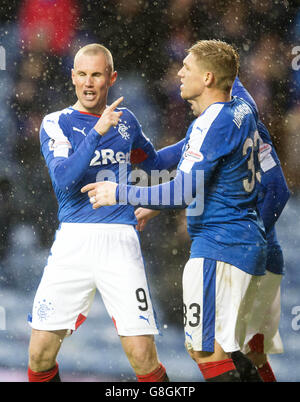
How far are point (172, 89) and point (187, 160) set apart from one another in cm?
261

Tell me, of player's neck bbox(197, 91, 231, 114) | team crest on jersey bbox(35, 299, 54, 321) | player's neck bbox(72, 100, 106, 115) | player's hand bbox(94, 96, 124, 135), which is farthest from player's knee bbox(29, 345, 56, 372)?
player's neck bbox(197, 91, 231, 114)

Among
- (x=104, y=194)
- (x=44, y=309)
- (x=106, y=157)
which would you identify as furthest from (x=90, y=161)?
(x=44, y=309)

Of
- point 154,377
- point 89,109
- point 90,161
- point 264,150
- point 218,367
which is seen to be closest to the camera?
point 218,367

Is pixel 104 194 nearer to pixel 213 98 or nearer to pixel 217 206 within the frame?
pixel 217 206

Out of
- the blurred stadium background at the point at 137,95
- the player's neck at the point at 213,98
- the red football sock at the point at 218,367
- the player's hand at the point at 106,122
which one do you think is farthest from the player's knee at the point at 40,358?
the blurred stadium background at the point at 137,95

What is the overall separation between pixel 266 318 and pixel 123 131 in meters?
1.18

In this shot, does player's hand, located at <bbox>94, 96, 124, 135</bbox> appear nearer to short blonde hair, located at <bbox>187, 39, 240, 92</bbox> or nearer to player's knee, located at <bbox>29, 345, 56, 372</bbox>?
short blonde hair, located at <bbox>187, 39, 240, 92</bbox>

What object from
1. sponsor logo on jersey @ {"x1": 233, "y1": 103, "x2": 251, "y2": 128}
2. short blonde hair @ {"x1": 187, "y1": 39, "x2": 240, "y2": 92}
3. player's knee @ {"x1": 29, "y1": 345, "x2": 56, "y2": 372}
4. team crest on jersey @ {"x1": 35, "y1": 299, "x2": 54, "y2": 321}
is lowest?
player's knee @ {"x1": 29, "y1": 345, "x2": 56, "y2": 372}

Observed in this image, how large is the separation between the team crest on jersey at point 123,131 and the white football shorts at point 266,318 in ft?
3.18

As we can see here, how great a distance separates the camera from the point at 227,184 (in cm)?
235

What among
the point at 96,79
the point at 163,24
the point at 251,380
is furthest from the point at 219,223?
the point at 163,24

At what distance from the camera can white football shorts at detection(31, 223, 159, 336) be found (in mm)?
2523

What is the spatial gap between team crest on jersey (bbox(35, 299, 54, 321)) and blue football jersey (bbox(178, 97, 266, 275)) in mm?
676

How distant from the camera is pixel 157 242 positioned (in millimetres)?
4871
